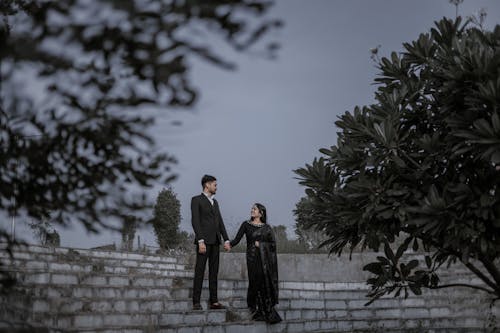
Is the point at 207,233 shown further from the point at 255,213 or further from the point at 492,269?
the point at 492,269

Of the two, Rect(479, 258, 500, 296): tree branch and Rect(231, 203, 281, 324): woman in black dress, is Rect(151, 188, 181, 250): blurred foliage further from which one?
Rect(479, 258, 500, 296): tree branch

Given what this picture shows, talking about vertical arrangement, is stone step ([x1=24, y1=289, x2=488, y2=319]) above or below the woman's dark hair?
below

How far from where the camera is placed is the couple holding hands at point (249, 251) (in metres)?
7.52

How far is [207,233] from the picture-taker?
7.62m

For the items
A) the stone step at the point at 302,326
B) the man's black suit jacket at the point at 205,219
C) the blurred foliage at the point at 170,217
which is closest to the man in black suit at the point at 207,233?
the man's black suit jacket at the point at 205,219

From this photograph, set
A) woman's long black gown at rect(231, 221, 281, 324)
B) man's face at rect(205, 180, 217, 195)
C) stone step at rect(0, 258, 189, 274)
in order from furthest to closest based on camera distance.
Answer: stone step at rect(0, 258, 189, 274) < man's face at rect(205, 180, 217, 195) < woman's long black gown at rect(231, 221, 281, 324)

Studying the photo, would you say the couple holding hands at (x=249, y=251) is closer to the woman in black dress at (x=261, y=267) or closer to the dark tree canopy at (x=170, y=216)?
the woman in black dress at (x=261, y=267)

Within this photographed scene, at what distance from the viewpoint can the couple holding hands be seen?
24.7 feet

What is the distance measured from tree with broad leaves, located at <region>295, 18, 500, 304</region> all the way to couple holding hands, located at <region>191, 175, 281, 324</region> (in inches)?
107

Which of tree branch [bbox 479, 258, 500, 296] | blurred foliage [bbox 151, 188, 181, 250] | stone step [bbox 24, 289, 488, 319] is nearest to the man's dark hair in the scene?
stone step [bbox 24, 289, 488, 319]

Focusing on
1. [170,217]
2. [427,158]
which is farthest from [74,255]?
[427,158]

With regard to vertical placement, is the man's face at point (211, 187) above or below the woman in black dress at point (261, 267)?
above

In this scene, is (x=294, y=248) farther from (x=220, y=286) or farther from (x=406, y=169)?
(x=406, y=169)

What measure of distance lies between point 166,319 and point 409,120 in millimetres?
3813
